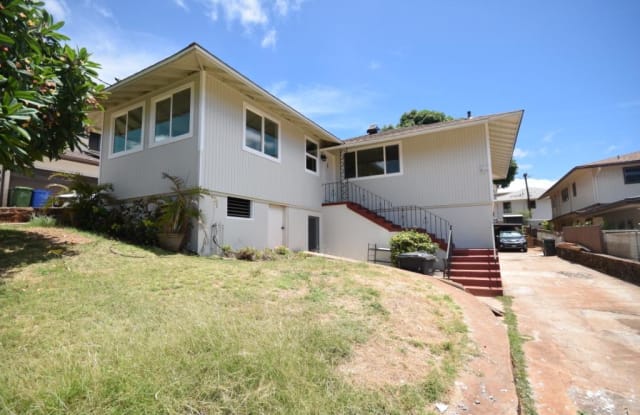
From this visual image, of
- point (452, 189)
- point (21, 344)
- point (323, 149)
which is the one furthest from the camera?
point (323, 149)

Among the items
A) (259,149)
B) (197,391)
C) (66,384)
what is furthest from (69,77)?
(197,391)

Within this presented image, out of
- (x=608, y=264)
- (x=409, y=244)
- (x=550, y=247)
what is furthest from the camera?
(x=550, y=247)

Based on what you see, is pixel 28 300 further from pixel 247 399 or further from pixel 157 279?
pixel 247 399

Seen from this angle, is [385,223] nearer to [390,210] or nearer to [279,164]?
[390,210]

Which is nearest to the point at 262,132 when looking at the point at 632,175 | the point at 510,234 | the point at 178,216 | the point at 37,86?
the point at 178,216

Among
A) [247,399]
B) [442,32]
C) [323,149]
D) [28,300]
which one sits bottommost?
[247,399]

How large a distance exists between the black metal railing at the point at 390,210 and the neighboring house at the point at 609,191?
40.8ft

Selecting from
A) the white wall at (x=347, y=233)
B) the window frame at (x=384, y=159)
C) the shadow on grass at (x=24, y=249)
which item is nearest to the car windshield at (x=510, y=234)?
the window frame at (x=384, y=159)

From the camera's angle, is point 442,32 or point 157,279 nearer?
point 157,279

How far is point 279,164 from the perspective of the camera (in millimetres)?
11078

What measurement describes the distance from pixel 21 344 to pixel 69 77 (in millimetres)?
5271

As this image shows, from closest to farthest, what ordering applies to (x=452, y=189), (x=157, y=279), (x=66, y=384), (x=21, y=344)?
(x=66, y=384)
(x=21, y=344)
(x=157, y=279)
(x=452, y=189)

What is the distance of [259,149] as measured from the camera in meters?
10.4

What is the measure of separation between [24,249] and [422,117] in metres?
30.5
